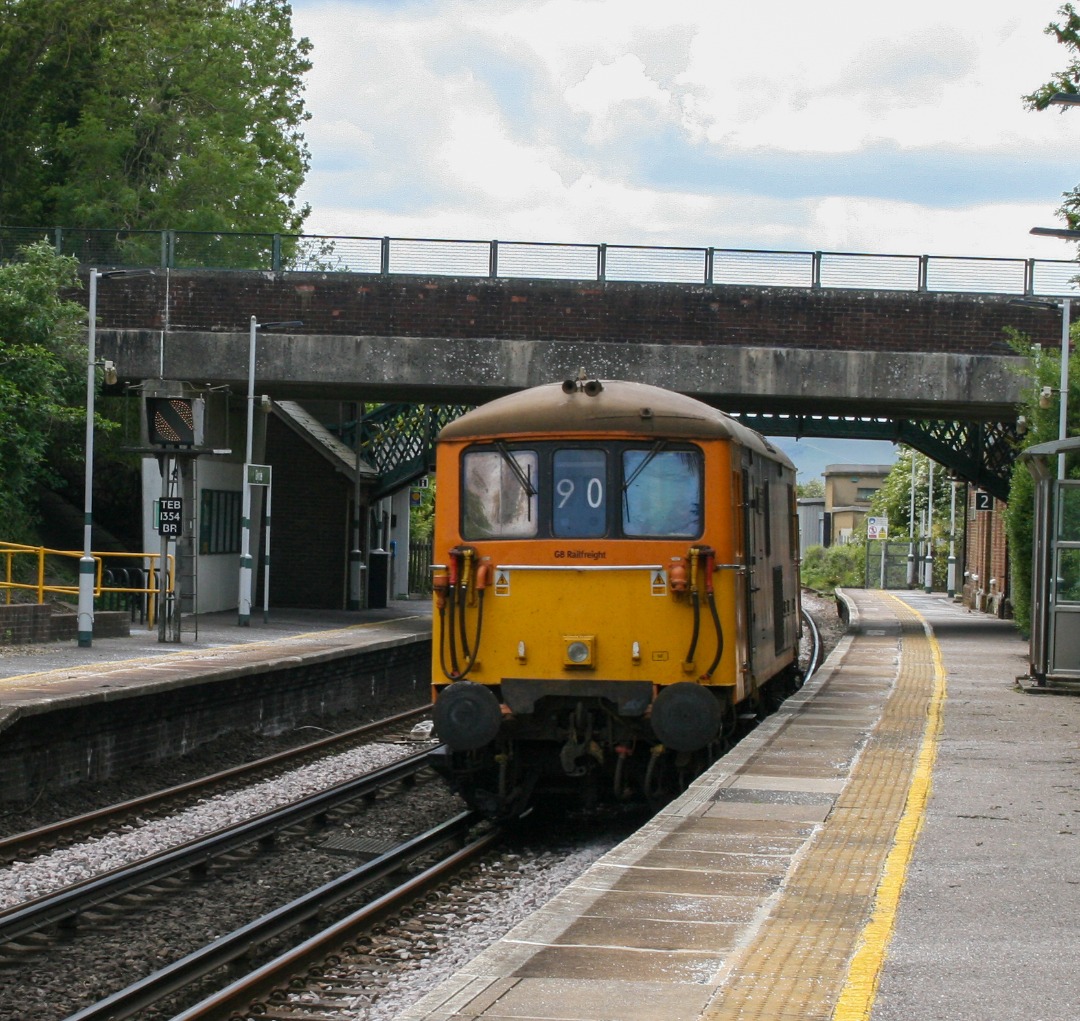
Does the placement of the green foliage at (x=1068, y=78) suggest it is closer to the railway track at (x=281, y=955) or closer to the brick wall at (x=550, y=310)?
the brick wall at (x=550, y=310)

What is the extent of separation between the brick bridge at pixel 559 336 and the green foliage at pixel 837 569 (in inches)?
1442

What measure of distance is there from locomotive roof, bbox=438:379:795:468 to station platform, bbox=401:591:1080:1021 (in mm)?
2331

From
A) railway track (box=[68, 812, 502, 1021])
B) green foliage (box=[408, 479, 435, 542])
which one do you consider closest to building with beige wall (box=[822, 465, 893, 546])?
green foliage (box=[408, 479, 435, 542])

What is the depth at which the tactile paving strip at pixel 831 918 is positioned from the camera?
17.7ft

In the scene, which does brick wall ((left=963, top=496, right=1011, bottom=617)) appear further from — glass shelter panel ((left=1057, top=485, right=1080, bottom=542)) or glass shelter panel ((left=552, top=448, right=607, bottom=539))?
glass shelter panel ((left=552, top=448, right=607, bottom=539))

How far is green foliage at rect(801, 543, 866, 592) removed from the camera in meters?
65.7

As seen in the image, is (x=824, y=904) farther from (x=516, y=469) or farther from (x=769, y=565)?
(x=769, y=565)

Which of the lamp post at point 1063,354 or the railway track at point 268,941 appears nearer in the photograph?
the railway track at point 268,941

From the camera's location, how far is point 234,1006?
289 inches

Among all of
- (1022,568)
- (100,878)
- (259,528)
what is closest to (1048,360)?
(1022,568)

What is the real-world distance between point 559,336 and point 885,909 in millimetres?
20866

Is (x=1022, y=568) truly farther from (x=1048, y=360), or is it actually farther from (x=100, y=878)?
(x=100, y=878)

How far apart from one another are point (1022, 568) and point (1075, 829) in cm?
1773

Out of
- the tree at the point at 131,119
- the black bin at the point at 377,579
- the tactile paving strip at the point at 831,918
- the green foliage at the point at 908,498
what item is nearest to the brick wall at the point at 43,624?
the tactile paving strip at the point at 831,918
